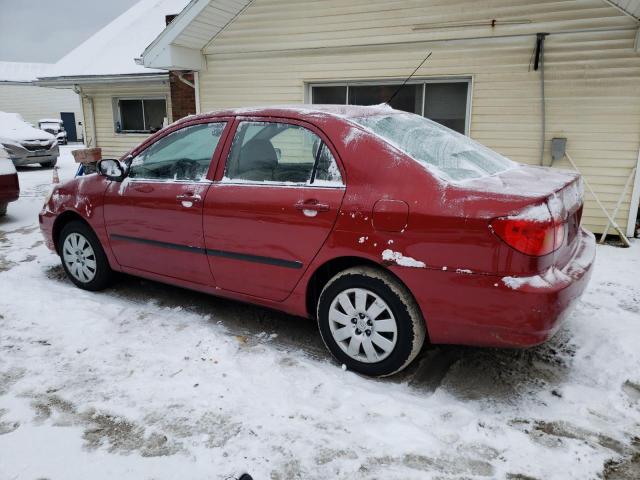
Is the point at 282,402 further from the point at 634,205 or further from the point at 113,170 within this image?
the point at 634,205

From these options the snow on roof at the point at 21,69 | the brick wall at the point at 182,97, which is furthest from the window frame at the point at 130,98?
the snow on roof at the point at 21,69

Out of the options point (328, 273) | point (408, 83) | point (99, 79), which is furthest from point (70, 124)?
point (328, 273)

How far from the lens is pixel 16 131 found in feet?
52.5

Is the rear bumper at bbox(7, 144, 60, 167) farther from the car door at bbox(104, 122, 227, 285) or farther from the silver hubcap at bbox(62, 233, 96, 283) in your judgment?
the car door at bbox(104, 122, 227, 285)

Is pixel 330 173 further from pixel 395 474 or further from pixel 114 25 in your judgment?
pixel 114 25

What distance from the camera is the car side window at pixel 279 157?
3.20 m

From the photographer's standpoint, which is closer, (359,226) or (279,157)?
(359,226)

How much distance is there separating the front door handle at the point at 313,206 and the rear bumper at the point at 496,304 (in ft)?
2.06

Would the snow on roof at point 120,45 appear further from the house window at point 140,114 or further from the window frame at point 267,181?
the window frame at point 267,181

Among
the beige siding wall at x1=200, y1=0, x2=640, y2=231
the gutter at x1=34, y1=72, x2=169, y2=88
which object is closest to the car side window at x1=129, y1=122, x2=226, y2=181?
the beige siding wall at x1=200, y1=0, x2=640, y2=231

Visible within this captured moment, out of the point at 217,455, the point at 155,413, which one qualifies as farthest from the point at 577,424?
the point at 155,413

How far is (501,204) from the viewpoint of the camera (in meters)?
2.58

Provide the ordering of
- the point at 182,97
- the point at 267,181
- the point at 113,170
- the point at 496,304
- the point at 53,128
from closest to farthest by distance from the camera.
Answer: the point at 496,304 → the point at 267,181 → the point at 113,170 → the point at 182,97 → the point at 53,128

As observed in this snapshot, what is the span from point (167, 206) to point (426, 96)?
5.30 m
